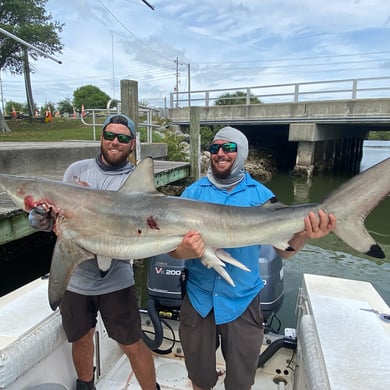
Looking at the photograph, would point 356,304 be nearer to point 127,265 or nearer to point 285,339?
point 285,339

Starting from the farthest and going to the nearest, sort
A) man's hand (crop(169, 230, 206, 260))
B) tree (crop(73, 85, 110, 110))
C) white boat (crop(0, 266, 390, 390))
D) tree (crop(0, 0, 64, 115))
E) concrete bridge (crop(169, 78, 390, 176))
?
tree (crop(73, 85, 110, 110)) < tree (crop(0, 0, 64, 115)) < concrete bridge (crop(169, 78, 390, 176)) < man's hand (crop(169, 230, 206, 260)) < white boat (crop(0, 266, 390, 390))

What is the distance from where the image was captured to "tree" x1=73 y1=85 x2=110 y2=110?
80.3 m

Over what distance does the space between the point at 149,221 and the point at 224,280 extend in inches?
25.5

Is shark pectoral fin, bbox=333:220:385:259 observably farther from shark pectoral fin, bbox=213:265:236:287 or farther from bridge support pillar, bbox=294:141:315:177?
bridge support pillar, bbox=294:141:315:177

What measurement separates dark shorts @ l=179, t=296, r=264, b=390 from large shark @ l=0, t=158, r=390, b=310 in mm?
392

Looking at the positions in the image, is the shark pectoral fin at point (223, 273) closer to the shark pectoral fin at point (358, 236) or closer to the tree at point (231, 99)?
the shark pectoral fin at point (358, 236)

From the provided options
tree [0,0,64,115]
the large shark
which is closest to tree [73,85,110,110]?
tree [0,0,64,115]

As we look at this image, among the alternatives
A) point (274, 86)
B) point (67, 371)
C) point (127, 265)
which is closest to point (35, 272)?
point (67, 371)

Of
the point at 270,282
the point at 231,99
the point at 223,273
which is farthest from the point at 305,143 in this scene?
the point at 223,273

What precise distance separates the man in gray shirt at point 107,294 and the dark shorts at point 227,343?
1.54 ft

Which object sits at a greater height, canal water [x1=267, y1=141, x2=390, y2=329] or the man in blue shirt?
the man in blue shirt

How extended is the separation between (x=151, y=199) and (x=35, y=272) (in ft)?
18.6

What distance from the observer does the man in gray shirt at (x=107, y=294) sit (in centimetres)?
253

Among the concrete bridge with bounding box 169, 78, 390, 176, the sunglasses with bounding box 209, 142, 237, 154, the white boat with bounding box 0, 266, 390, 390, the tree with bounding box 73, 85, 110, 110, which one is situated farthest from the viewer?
the tree with bounding box 73, 85, 110, 110
